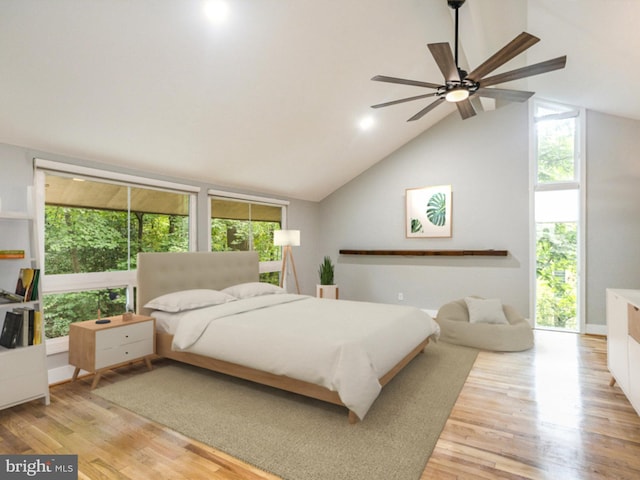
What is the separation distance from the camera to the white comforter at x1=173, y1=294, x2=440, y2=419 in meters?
2.35

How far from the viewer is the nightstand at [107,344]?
2.95m

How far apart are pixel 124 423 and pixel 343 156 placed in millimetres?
4325

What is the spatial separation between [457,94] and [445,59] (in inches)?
16.9

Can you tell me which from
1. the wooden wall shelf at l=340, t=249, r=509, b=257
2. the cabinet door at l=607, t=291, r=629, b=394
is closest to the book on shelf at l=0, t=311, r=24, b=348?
the cabinet door at l=607, t=291, r=629, b=394

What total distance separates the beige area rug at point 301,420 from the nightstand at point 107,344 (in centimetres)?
19

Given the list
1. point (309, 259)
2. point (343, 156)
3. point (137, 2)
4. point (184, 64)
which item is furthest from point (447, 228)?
point (137, 2)

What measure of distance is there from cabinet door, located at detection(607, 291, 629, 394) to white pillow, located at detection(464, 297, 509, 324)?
1258 mm

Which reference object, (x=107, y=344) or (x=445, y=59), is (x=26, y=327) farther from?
(x=445, y=59)

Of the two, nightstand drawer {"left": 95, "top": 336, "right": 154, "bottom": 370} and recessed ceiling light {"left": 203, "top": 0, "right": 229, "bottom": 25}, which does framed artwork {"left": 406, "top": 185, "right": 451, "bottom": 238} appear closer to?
recessed ceiling light {"left": 203, "top": 0, "right": 229, "bottom": 25}

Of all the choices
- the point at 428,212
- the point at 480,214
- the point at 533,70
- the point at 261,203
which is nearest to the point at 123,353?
the point at 261,203

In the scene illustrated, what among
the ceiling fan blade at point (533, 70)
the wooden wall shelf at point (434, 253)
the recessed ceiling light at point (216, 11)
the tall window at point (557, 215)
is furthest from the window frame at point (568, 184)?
the recessed ceiling light at point (216, 11)

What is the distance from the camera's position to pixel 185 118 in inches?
132

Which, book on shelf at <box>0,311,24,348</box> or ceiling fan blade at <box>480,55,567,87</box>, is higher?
ceiling fan blade at <box>480,55,567,87</box>

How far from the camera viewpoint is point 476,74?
8.08 ft
